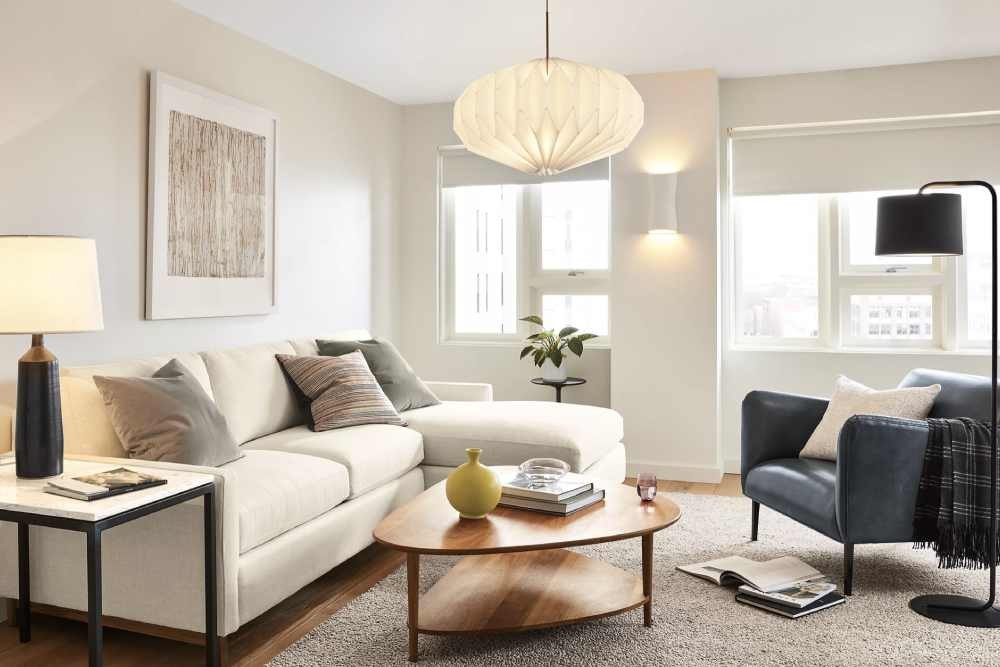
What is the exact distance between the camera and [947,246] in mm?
3053

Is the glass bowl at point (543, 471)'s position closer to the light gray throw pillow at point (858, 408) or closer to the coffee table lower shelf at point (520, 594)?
the coffee table lower shelf at point (520, 594)

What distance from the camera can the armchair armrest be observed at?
3.67 m

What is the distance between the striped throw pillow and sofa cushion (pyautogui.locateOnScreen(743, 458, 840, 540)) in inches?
65.3

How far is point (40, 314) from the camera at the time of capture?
236 centimetres

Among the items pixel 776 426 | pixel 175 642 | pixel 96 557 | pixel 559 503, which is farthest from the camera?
pixel 776 426

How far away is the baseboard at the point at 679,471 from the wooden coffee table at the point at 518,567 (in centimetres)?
205

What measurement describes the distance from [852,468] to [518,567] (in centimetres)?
123

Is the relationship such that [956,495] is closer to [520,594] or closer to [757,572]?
[757,572]

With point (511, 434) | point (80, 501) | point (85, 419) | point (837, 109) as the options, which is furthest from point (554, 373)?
point (80, 501)

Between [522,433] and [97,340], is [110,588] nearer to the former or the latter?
[97,340]

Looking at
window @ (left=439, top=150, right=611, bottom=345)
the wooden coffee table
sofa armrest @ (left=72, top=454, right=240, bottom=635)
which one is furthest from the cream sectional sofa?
window @ (left=439, top=150, right=611, bottom=345)

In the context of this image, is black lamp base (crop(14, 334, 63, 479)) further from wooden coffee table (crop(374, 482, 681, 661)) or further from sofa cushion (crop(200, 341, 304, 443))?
sofa cushion (crop(200, 341, 304, 443))

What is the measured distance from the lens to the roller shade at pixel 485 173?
214 inches

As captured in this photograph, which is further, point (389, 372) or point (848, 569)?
point (389, 372)
